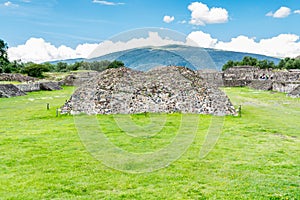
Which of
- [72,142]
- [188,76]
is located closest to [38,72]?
[188,76]

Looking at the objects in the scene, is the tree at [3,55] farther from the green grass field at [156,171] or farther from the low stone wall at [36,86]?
the green grass field at [156,171]

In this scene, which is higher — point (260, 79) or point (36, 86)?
point (260, 79)

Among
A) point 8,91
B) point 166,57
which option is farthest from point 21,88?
point 166,57

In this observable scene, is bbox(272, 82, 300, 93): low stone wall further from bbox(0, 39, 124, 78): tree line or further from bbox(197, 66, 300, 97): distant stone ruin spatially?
bbox(0, 39, 124, 78): tree line

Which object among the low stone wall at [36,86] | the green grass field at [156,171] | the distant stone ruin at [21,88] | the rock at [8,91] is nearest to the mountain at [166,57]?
the green grass field at [156,171]

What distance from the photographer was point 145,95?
22.2 meters

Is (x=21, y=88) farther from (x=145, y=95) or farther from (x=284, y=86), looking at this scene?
(x=284, y=86)

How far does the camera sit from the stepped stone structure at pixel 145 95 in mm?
21188

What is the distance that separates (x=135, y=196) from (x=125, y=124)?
9.91 metres

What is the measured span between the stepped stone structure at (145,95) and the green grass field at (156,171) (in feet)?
17.9

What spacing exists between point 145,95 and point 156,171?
13.1 m

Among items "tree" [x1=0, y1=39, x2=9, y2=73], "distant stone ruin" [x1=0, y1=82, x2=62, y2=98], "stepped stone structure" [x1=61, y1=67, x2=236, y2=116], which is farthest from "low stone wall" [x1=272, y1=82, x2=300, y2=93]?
"tree" [x1=0, y1=39, x2=9, y2=73]

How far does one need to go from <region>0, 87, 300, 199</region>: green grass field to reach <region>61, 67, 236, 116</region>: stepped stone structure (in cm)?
547

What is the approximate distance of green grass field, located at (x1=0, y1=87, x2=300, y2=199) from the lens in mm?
7711
